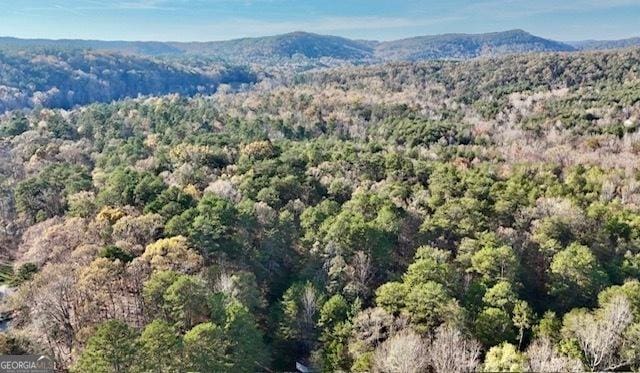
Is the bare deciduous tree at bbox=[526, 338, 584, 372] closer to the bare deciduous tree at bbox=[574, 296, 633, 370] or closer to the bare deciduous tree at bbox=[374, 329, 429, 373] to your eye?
the bare deciduous tree at bbox=[574, 296, 633, 370]

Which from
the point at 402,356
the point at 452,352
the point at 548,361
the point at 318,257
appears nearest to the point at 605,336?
the point at 548,361

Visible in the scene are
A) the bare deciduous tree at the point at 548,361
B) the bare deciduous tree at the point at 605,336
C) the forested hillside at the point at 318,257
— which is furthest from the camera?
the forested hillside at the point at 318,257

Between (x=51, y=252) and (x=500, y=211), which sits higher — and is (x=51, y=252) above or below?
below

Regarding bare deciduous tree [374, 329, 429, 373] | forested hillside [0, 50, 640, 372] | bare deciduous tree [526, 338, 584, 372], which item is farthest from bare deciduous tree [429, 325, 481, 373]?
bare deciduous tree [526, 338, 584, 372]

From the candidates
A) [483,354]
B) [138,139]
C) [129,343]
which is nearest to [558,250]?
[483,354]

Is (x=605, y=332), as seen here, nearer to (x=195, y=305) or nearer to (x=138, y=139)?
(x=195, y=305)

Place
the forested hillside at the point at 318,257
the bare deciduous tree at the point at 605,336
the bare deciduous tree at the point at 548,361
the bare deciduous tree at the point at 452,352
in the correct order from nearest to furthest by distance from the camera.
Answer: the bare deciduous tree at the point at 548,361 → the bare deciduous tree at the point at 452,352 → the bare deciduous tree at the point at 605,336 → the forested hillside at the point at 318,257

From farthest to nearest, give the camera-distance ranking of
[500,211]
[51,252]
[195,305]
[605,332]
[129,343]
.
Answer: [500,211]
[51,252]
[195,305]
[605,332]
[129,343]

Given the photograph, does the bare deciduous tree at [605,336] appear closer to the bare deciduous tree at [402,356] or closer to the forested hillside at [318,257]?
the forested hillside at [318,257]

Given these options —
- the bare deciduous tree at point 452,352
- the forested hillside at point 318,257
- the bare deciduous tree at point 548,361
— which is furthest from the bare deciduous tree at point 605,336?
the bare deciduous tree at point 452,352
